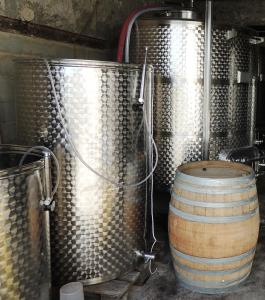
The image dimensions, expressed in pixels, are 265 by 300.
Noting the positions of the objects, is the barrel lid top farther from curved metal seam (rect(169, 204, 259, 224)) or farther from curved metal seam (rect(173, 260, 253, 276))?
curved metal seam (rect(173, 260, 253, 276))

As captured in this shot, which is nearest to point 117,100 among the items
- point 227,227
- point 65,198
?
point 65,198

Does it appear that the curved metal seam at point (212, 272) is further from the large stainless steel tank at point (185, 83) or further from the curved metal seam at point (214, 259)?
the large stainless steel tank at point (185, 83)

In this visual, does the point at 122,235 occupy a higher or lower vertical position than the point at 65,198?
lower

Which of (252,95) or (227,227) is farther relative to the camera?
(252,95)

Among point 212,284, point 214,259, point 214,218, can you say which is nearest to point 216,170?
point 214,218

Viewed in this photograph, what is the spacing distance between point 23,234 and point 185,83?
2231 millimetres

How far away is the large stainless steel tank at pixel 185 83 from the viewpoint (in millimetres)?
3406

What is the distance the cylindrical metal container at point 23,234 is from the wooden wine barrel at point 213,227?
914 mm

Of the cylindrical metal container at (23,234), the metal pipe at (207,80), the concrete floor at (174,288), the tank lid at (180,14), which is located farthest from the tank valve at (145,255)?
the tank lid at (180,14)

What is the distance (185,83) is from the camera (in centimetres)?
344

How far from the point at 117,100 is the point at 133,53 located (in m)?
1.39

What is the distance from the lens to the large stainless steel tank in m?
3.41

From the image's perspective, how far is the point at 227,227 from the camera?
2.34 m

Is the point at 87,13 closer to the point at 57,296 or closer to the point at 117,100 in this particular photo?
the point at 117,100
